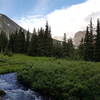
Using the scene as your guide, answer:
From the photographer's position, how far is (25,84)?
70.1 ft

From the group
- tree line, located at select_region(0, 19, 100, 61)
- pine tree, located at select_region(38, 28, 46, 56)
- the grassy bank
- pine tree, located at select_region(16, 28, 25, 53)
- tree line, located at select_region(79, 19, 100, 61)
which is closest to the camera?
the grassy bank

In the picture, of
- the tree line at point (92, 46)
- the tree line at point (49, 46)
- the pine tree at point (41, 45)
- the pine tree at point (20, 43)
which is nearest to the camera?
the tree line at point (92, 46)

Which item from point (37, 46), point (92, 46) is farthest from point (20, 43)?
point (92, 46)

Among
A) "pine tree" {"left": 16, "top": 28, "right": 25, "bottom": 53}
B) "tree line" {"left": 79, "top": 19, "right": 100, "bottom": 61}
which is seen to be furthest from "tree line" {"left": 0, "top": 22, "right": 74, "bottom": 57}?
"tree line" {"left": 79, "top": 19, "right": 100, "bottom": 61}

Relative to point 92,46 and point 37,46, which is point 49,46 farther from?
point 92,46

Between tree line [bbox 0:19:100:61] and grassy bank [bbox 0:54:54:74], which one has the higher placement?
tree line [bbox 0:19:100:61]

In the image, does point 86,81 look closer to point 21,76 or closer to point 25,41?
point 21,76

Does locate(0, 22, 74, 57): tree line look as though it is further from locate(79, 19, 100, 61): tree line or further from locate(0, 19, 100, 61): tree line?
locate(79, 19, 100, 61): tree line

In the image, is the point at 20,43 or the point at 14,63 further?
the point at 20,43

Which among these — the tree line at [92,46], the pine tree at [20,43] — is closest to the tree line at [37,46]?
the pine tree at [20,43]

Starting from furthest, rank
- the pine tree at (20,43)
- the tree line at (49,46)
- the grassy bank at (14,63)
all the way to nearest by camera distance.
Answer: the pine tree at (20,43) → the tree line at (49,46) → the grassy bank at (14,63)

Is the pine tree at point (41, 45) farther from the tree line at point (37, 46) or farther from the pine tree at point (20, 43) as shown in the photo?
the pine tree at point (20, 43)

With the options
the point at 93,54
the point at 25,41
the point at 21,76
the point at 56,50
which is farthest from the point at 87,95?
the point at 25,41

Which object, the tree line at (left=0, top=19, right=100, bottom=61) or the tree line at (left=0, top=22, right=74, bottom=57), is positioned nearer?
the tree line at (left=0, top=19, right=100, bottom=61)
